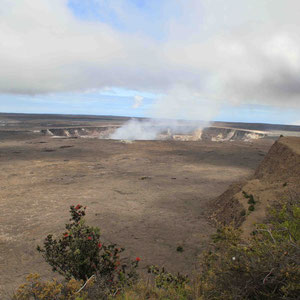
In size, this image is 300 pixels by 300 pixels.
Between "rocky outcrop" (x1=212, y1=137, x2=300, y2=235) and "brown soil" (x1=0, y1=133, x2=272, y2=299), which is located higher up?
"rocky outcrop" (x1=212, y1=137, x2=300, y2=235)

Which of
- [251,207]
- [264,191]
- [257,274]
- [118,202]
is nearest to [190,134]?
[118,202]

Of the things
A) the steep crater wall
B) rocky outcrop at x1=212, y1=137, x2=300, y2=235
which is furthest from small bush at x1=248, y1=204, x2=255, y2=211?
the steep crater wall

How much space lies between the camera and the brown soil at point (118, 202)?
297 inches

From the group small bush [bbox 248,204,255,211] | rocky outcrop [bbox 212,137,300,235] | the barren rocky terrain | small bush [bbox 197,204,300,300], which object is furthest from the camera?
small bush [bbox 248,204,255,211]

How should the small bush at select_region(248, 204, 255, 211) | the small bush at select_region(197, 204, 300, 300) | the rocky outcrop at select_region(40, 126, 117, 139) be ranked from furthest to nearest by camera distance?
the rocky outcrop at select_region(40, 126, 117, 139)
the small bush at select_region(248, 204, 255, 211)
the small bush at select_region(197, 204, 300, 300)

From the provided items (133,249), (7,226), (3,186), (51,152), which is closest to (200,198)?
(133,249)

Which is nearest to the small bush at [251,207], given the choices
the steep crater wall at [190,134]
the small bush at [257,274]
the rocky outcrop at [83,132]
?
the small bush at [257,274]

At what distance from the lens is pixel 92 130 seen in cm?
6625

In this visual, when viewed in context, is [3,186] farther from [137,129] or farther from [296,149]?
[137,129]

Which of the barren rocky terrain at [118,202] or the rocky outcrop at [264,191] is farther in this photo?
the rocky outcrop at [264,191]

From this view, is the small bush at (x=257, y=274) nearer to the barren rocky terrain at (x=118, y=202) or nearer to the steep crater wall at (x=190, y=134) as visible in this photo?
the barren rocky terrain at (x=118, y=202)

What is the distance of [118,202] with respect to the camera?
12.2 metres

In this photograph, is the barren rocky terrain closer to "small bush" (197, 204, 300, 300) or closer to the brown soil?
the brown soil

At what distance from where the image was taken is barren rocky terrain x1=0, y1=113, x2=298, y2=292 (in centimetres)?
754
